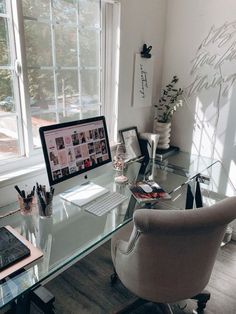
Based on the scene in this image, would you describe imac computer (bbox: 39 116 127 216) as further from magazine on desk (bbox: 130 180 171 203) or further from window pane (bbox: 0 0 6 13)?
window pane (bbox: 0 0 6 13)

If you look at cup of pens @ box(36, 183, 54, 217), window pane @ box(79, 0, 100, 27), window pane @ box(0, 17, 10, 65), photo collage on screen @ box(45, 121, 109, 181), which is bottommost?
cup of pens @ box(36, 183, 54, 217)

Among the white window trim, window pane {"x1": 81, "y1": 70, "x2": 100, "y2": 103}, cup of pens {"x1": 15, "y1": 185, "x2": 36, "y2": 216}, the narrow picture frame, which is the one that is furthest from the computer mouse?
window pane {"x1": 81, "y1": 70, "x2": 100, "y2": 103}

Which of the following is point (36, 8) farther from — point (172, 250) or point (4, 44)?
point (172, 250)

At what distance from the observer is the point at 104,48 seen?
77.6 inches

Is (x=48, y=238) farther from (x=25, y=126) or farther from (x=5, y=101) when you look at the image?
(x=5, y=101)

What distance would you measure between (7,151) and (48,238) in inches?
25.2

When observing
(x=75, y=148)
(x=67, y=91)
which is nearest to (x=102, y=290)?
(x=75, y=148)

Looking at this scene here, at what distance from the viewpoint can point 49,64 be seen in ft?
5.48

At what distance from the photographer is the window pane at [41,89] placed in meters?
1.61

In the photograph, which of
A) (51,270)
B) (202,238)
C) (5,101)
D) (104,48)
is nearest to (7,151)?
(5,101)

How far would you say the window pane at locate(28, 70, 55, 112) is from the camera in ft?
5.30

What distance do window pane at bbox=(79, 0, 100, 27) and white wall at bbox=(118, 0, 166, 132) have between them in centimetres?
18

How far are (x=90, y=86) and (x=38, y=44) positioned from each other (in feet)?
1.63

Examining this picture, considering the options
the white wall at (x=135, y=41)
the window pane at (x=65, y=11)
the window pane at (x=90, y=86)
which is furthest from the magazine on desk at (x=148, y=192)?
the window pane at (x=65, y=11)
